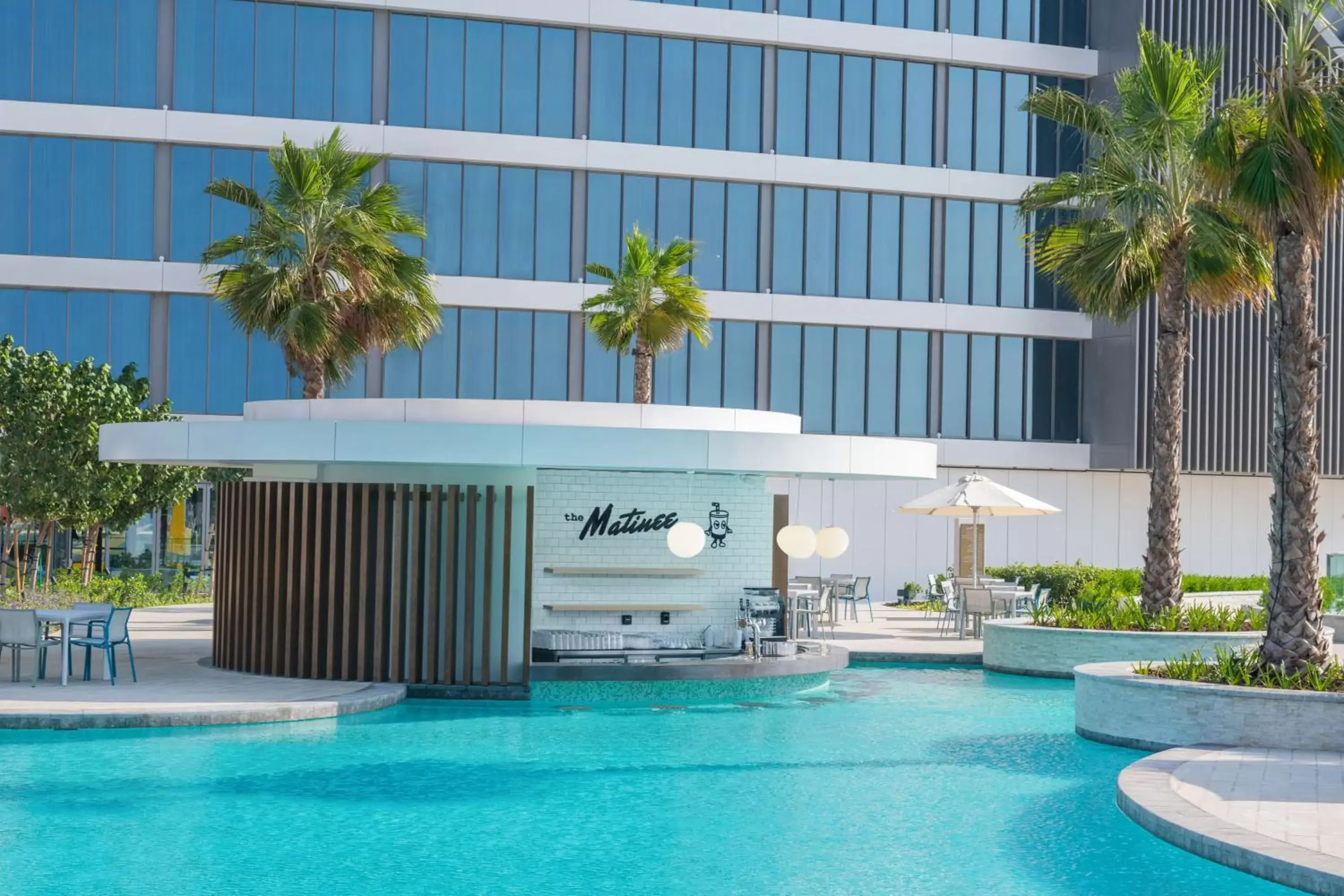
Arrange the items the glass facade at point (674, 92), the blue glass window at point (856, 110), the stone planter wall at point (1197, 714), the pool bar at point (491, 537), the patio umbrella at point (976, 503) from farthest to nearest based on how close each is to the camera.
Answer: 1. the blue glass window at point (856, 110)
2. the glass facade at point (674, 92)
3. the patio umbrella at point (976, 503)
4. the pool bar at point (491, 537)
5. the stone planter wall at point (1197, 714)

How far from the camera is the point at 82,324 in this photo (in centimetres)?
3459

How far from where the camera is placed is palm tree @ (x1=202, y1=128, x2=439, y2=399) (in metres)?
22.8

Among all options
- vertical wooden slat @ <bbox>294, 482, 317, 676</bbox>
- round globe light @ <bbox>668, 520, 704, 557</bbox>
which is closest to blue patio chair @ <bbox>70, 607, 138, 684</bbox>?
vertical wooden slat @ <bbox>294, 482, 317, 676</bbox>

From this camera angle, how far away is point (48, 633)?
61.1 ft

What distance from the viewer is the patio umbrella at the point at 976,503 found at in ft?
82.1

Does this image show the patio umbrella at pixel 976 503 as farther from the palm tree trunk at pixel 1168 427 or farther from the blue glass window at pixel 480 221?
the blue glass window at pixel 480 221

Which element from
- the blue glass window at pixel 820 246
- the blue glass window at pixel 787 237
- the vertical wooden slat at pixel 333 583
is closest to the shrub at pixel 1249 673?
the vertical wooden slat at pixel 333 583

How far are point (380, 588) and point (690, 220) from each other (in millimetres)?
21666

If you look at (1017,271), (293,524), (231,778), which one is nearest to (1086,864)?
(231,778)

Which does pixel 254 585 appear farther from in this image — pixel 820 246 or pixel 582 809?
pixel 820 246

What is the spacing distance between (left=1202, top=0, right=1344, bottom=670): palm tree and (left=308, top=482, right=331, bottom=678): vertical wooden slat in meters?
10.1

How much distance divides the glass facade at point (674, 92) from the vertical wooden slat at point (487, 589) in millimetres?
21151

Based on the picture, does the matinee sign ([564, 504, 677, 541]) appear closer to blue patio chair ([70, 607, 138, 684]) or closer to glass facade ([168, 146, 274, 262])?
blue patio chair ([70, 607, 138, 684])

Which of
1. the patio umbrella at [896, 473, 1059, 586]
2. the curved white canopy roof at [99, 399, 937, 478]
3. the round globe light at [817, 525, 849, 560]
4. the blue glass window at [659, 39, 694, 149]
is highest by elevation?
the blue glass window at [659, 39, 694, 149]
